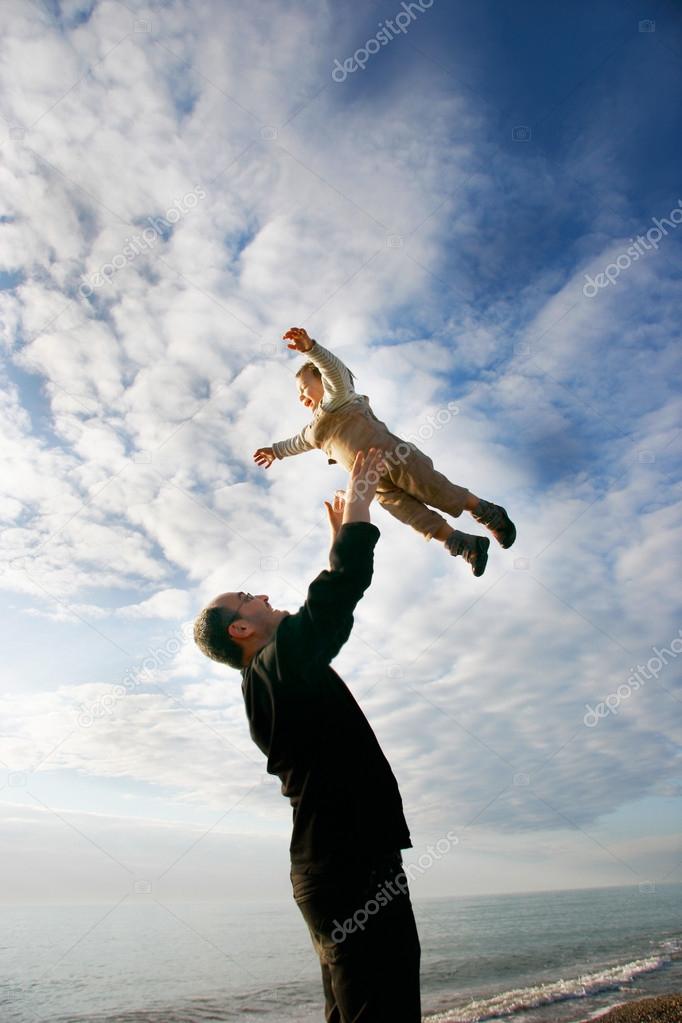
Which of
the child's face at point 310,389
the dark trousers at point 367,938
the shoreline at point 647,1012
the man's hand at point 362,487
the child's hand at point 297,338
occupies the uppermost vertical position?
the child's face at point 310,389

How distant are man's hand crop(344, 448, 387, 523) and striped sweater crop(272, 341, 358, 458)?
6.43ft

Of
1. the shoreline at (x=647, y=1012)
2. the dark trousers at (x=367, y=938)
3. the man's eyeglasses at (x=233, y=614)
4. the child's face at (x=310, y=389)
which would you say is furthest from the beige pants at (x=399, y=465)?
the shoreline at (x=647, y=1012)

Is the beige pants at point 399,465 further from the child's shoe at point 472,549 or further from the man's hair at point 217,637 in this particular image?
the man's hair at point 217,637

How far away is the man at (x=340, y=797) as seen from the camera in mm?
2008

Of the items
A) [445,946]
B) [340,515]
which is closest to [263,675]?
[340,515]

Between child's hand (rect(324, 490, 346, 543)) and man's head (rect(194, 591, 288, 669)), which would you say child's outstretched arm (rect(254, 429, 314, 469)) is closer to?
child's hand (rect(324, 490, 346, 543))

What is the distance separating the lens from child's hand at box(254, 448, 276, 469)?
557cm

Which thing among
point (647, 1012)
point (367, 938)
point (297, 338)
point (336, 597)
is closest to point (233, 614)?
point (336, 597)

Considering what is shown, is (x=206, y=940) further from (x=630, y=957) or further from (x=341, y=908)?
(x=341, y=908)

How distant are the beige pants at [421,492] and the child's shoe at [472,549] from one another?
7.2 inches

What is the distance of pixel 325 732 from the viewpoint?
7.63 ft

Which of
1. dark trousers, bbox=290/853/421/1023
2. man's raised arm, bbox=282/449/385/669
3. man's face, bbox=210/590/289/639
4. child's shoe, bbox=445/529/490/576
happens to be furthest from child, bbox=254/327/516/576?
dark trousers, bbox=290/853/421/1023

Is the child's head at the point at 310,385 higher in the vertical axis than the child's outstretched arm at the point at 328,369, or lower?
higher

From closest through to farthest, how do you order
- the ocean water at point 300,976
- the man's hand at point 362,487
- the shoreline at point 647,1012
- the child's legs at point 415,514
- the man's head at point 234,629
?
1. the man's hand at point 362,487
2. the man's head at point 234,629
3. the child's legs at point 415,514
4. the shoreline at point 647,1012
5. the ocean water at point 300,976
